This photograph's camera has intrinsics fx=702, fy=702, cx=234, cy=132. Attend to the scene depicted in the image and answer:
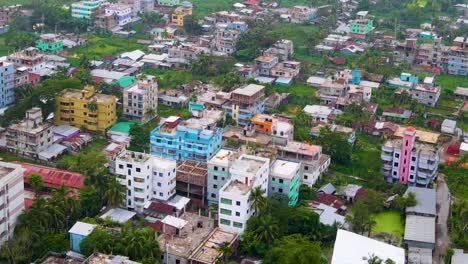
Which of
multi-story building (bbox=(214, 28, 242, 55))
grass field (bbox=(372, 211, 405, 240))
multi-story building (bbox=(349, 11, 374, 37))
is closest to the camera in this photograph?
grass field (bbox=(372, 211, 405, 240))

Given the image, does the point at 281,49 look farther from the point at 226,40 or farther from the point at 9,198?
the point at 9,198

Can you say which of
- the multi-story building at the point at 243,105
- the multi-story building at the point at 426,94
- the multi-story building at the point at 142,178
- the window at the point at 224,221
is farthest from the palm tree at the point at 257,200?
the multi-story building at the point at 426,94

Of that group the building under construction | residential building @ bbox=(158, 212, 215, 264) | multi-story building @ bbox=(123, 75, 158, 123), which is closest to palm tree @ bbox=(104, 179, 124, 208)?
residential building @ bbox=(158, 212, 215, 264)

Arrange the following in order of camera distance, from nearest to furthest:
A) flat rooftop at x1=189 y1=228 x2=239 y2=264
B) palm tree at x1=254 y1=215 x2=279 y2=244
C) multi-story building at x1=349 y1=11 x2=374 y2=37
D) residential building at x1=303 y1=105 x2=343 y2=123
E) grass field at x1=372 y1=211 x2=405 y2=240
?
→ flat rooftop at x1=189 y1=228 x2=239 y2=264
palm tree at x1=254 y1=215 x2=279 y2=244
grass field at x1=372 y1=211 x2=405 y2=240
residential building at x1=303 y1=105 x2=343 y2=123
multi-story building at x1=349 y1=11 x2=374 y2=37

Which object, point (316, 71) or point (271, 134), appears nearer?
point (271, 134)

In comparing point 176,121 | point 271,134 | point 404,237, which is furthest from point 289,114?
point 404,237

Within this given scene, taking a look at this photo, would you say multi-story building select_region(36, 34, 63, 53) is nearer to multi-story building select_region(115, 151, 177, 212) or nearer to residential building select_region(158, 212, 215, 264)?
multi-story building select_region(115, 151, 177, 212)

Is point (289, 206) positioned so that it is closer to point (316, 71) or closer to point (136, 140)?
point (136, 140)
